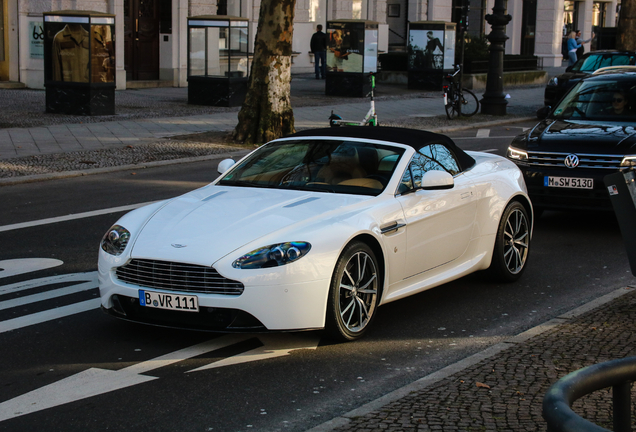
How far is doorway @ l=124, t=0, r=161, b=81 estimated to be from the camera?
93.6 ft

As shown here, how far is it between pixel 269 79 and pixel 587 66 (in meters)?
10.9

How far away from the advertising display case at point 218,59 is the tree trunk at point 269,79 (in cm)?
554

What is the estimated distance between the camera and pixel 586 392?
229 centimetres

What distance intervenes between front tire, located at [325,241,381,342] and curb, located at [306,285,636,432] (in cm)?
85

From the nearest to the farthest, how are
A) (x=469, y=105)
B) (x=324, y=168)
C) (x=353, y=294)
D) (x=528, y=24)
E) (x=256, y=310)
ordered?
1. (x=256, y=310)
2. (x=353, y=294)
3. (x=324, y=168)
4. (x=469, y=105)
5. (x=528, y=24)

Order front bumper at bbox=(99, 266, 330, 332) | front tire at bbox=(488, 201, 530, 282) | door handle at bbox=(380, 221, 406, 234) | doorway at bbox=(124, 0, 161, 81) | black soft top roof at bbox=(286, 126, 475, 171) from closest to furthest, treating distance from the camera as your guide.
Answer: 1. front bumper at bbox=(99, 266, 330, 332)
2. door handle at bbox=(380, 221, 406, 234)
3. black soft top roof at bbox=(286, 126, 475, 171)
4. front tire at bbox=(488, 201, 530, 282)
5. doorway at bbox=(124, 0, 161, 81)

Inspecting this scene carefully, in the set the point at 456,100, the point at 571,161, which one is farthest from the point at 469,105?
the point at 571,161

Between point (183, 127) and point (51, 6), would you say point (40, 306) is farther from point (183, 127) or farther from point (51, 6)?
point (51, 6)

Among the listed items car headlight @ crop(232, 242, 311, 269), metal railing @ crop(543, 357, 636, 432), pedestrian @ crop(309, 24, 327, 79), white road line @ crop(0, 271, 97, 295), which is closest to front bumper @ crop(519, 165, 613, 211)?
white road line @ crop(0, 271, 97, 295)

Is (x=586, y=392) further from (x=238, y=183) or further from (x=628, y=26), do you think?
(x=628, y=26)

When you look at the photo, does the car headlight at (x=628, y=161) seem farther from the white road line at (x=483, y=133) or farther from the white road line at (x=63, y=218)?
the white road line at (x=483, y=133)

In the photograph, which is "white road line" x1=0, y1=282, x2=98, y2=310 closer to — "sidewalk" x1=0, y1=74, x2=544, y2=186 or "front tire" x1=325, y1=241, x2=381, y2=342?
"front tire" x1=325, y1=241, x2=381, y2=342

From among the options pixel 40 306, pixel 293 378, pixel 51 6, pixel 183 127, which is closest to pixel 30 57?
pixel 51 6

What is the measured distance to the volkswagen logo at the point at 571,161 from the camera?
9.81 metres
